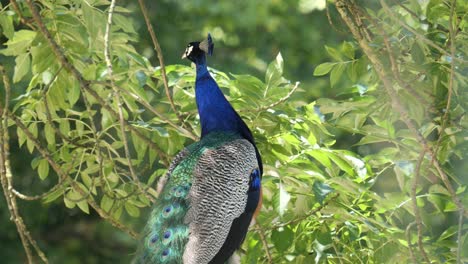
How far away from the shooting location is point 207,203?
2256 millimetres

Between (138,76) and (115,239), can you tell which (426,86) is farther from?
(115,239)

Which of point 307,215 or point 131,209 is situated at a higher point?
point 307,215

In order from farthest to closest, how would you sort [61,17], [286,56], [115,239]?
1. [286,56]
2. [115,239]
3. [61,17]

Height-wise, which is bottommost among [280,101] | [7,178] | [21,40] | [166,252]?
[166,252]

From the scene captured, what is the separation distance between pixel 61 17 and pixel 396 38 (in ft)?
2.63

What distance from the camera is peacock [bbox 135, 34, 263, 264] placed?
7.20 feet

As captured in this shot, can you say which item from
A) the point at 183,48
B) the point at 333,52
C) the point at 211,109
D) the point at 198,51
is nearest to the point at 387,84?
the point at 333,52

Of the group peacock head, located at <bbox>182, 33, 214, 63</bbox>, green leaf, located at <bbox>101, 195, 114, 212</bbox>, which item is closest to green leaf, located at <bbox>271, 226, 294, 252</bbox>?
green leaf, located at <bbox>101, 195, 114, 212</bbox>

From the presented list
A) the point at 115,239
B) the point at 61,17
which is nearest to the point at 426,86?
the point at 61,17

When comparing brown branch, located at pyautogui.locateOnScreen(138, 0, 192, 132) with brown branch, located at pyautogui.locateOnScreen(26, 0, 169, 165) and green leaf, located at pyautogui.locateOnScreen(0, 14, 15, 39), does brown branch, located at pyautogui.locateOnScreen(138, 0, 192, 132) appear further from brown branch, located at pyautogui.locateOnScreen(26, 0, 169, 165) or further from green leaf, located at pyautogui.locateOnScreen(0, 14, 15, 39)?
green leaf, located at pyautogui.locateOnScreen(0, 14, 15, 39)

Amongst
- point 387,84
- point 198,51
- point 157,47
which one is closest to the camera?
point 387,84

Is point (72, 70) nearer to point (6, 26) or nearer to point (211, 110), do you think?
point (6, 26)

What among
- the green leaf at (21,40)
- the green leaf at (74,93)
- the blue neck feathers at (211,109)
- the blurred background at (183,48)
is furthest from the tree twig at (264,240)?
the blurred background at (183,48)

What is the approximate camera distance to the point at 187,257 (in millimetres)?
2172
